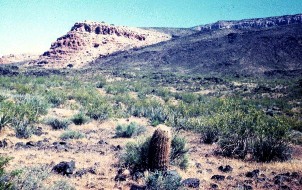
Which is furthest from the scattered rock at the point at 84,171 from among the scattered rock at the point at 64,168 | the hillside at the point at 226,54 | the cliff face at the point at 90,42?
the cliff face at the point at 90,42

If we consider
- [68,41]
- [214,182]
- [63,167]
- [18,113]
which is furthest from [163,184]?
[68,41]

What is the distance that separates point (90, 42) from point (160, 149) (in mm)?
80147

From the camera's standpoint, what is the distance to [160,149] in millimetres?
6746

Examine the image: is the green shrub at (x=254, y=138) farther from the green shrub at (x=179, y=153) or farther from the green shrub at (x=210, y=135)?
the green shrub at (x=179, y=153)

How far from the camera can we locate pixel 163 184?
225 inches

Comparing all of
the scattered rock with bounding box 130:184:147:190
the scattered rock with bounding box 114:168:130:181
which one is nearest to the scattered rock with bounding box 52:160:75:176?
the scattered rock with bounding box 114:168:130:181

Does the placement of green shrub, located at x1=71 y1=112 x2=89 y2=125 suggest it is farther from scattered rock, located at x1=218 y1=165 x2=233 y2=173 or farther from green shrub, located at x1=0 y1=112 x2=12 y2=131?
scattered rock, located at x1=218 y1=165 x2=233 y2=173

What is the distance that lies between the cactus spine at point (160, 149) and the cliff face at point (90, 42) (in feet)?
210

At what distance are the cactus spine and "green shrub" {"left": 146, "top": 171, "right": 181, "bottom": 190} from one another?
1.92 ft

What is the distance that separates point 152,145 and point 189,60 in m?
51.2

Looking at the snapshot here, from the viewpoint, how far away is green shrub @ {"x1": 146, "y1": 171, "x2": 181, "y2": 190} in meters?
5.69

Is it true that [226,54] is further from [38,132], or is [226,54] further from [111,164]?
[111,164]

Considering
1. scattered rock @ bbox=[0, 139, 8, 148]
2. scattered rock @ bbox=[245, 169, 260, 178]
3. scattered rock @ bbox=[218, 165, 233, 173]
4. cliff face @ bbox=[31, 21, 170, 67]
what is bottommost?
scattered rock @ bbox=[218, 165, 233, 173]

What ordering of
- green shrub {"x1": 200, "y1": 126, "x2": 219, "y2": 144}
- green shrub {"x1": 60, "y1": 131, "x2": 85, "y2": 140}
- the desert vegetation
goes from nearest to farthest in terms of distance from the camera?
the desert vegetation < green shrub {"x1": 60, "y1": 131, "x2": 85, "y2": 140} < green shrub {"x1": 200, "y1": 126, "x2": 219, "y2": 144}
